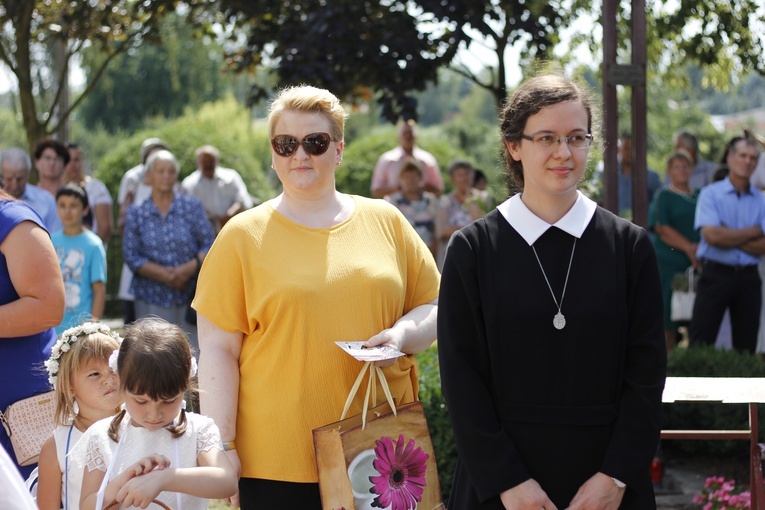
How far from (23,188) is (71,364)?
486 centimetres

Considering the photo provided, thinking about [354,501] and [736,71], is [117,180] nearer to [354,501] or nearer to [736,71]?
[736,71]

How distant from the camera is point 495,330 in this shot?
2.95m

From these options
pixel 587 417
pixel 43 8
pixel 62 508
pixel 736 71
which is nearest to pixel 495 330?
pixel 587 417

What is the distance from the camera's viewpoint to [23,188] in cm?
821

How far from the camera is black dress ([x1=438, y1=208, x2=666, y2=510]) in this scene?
9.57ft

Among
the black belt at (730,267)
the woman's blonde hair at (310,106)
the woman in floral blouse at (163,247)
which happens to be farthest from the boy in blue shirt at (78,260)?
A: the black belt at (730,267)

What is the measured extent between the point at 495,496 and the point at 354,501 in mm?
564

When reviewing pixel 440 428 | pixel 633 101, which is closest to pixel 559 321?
pixel 440 428

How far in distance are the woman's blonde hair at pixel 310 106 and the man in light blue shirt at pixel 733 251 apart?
18.4ft

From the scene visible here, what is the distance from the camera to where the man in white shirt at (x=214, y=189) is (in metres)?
11.1

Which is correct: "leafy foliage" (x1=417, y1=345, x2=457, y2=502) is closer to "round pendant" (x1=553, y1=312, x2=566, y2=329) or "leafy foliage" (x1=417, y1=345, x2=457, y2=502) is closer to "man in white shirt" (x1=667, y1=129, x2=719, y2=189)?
"round pendant" (x1=553, y1=312, x2=566, y2=329)

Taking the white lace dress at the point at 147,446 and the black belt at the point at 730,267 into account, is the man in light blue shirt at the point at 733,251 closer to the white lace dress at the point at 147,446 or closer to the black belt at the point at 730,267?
the black belt at the point at 730,267

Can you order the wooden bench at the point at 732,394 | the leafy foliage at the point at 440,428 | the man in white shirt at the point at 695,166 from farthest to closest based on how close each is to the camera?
the man in white shirt at the point at 695,166 → the leafy foliage at the point at 440,428 → the wooden bench at the point at 732,394

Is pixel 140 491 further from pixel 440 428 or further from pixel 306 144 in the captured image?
pixel 440 428
